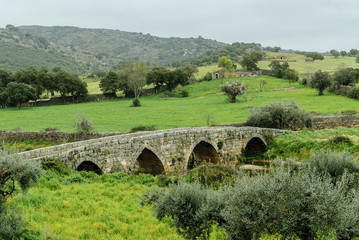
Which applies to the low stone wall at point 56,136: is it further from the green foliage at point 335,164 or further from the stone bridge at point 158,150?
the green foliage at point 335,164

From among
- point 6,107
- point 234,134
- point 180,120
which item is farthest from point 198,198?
point 6,107

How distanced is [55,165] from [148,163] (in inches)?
385

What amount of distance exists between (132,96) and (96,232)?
3045 inches

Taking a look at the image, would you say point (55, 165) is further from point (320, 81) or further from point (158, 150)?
point (320, 81)

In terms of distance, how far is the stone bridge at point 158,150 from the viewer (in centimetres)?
2048

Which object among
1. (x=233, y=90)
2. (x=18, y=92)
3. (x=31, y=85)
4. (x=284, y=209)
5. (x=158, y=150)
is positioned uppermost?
(x=31, y=85)

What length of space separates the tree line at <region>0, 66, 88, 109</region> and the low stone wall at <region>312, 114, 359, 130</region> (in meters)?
58.2

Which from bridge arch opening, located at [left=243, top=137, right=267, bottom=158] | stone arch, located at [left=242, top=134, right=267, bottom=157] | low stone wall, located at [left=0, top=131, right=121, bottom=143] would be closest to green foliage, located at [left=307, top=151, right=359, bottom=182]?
stone arch, located at [left=242, top=134, right=267, bottom=157]

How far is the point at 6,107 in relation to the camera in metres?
71.6

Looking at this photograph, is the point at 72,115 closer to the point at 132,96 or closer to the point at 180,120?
the point at 180,120

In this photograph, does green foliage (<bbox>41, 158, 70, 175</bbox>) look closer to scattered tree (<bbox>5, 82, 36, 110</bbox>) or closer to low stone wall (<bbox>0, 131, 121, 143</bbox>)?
low stone wall (<bbox>0, 131, 121, 143</bbox>)

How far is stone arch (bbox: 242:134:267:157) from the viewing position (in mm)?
34997

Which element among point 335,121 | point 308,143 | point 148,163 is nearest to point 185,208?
point 148,163

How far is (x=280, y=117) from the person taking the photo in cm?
4034
